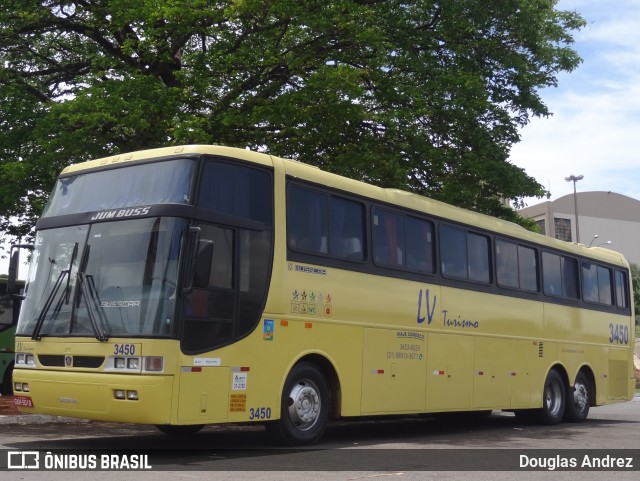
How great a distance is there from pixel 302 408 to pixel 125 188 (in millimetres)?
3686

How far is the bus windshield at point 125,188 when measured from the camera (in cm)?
1053

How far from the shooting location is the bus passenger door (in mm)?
12977

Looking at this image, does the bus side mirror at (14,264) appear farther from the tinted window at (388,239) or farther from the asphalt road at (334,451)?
the tinted window at (388,239)

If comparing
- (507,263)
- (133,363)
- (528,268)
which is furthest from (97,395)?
(528,268)

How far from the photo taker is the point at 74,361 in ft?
33.8

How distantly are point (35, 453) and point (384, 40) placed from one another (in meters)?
12.2

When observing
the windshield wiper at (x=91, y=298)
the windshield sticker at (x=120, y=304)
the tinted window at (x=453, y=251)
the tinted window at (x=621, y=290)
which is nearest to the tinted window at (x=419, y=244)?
the tinted window at (x=453, y=251)

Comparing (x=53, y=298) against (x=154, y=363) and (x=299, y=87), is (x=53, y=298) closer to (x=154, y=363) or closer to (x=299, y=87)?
(x=154, y=363)

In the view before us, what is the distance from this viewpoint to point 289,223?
38.5ft

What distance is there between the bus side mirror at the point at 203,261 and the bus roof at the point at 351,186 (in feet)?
4.12

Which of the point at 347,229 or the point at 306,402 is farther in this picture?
the point at 347,229

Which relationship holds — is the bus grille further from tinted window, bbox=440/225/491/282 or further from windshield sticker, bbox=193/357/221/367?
tinted window, bbox=440/225/491/282

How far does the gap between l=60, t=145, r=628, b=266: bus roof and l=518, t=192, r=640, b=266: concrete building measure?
229 feet
